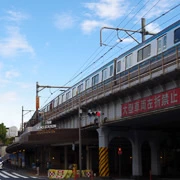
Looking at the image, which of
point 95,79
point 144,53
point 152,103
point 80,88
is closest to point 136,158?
point 95,79

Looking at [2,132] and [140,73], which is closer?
[140,73]

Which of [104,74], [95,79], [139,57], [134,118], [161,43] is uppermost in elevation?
[161,43]

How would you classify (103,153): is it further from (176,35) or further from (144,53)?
(176,35)

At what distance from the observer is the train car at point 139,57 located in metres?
24.7

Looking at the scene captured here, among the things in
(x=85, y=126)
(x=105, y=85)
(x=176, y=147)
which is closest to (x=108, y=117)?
(x=105, y=85)

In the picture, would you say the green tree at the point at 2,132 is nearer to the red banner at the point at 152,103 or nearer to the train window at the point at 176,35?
the red banner at the point at 152,103

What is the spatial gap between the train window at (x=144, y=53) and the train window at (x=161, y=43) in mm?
1411

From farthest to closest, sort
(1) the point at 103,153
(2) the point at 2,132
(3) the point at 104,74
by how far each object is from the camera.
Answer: (2) the point at 2,132 < (3) the point at 104,74 < (1) the point at 103,153

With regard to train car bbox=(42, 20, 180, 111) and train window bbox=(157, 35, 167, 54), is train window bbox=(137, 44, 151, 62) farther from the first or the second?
train window bbox=(157, 35, 167, 54)

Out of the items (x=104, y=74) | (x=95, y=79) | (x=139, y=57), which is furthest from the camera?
(x=95, y=79)

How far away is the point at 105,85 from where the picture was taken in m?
33.9

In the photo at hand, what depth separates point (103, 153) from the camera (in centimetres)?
3472

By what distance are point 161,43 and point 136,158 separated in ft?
49.6

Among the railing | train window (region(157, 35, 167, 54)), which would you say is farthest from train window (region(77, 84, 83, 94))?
train window (region(157, 35, 167, 54))
